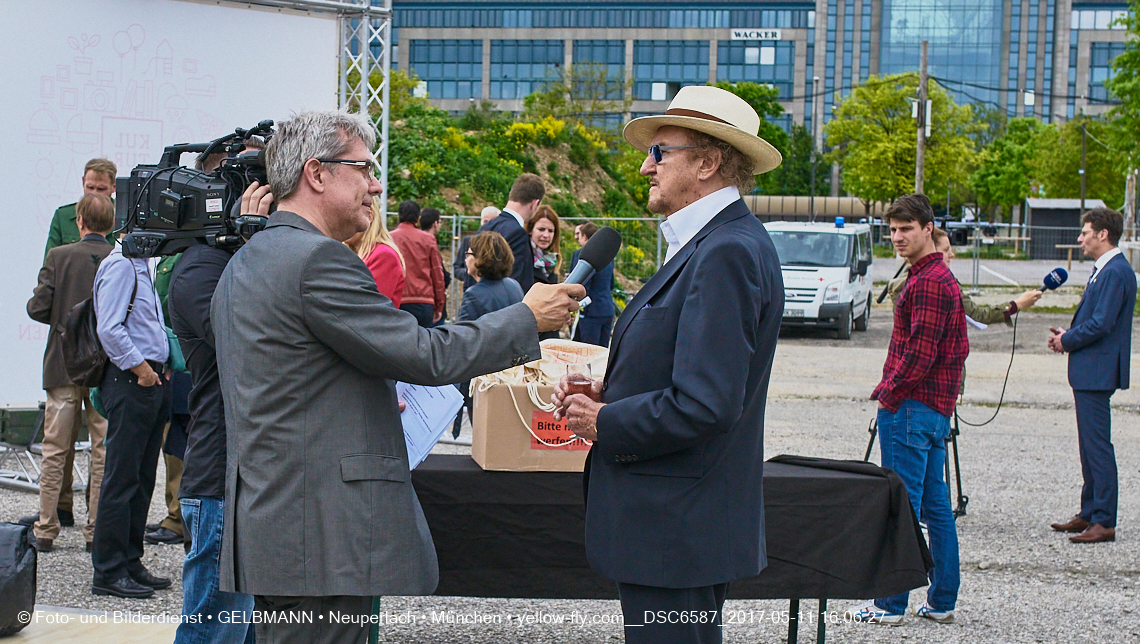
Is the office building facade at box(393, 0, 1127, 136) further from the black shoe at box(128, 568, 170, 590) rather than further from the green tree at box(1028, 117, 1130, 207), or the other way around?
the black shoe at box(128, 568, 170, 590)

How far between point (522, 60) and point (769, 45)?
2298 cm

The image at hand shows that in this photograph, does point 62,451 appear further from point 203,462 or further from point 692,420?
point 692,420

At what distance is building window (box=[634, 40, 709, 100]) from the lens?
96188 mm

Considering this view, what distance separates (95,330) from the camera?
5.79 m

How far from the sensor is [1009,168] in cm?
7556

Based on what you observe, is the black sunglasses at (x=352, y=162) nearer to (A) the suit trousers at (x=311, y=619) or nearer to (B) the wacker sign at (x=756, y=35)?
(A) the suit trousers at (x=311, y=619)

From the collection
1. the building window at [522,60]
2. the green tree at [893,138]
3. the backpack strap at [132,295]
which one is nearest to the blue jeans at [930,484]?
the backpack strap at [132,295]

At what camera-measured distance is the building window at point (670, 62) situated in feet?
316

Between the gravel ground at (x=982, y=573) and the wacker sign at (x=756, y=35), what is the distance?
89.0 meters

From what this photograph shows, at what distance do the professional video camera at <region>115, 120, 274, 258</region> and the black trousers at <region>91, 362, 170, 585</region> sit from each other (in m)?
1.94

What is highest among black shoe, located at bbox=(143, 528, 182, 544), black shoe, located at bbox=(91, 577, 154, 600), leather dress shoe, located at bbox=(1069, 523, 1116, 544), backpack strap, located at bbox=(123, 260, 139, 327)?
backpack strap, located at bbox=(123, 260, 139, 327)

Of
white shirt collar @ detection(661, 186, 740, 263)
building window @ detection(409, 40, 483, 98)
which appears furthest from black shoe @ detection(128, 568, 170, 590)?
building window @ detection(409, 40, 483, 98)

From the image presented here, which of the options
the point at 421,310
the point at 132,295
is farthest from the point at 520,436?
the point at 421,310

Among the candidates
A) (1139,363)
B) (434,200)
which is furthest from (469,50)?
(1139,363)
